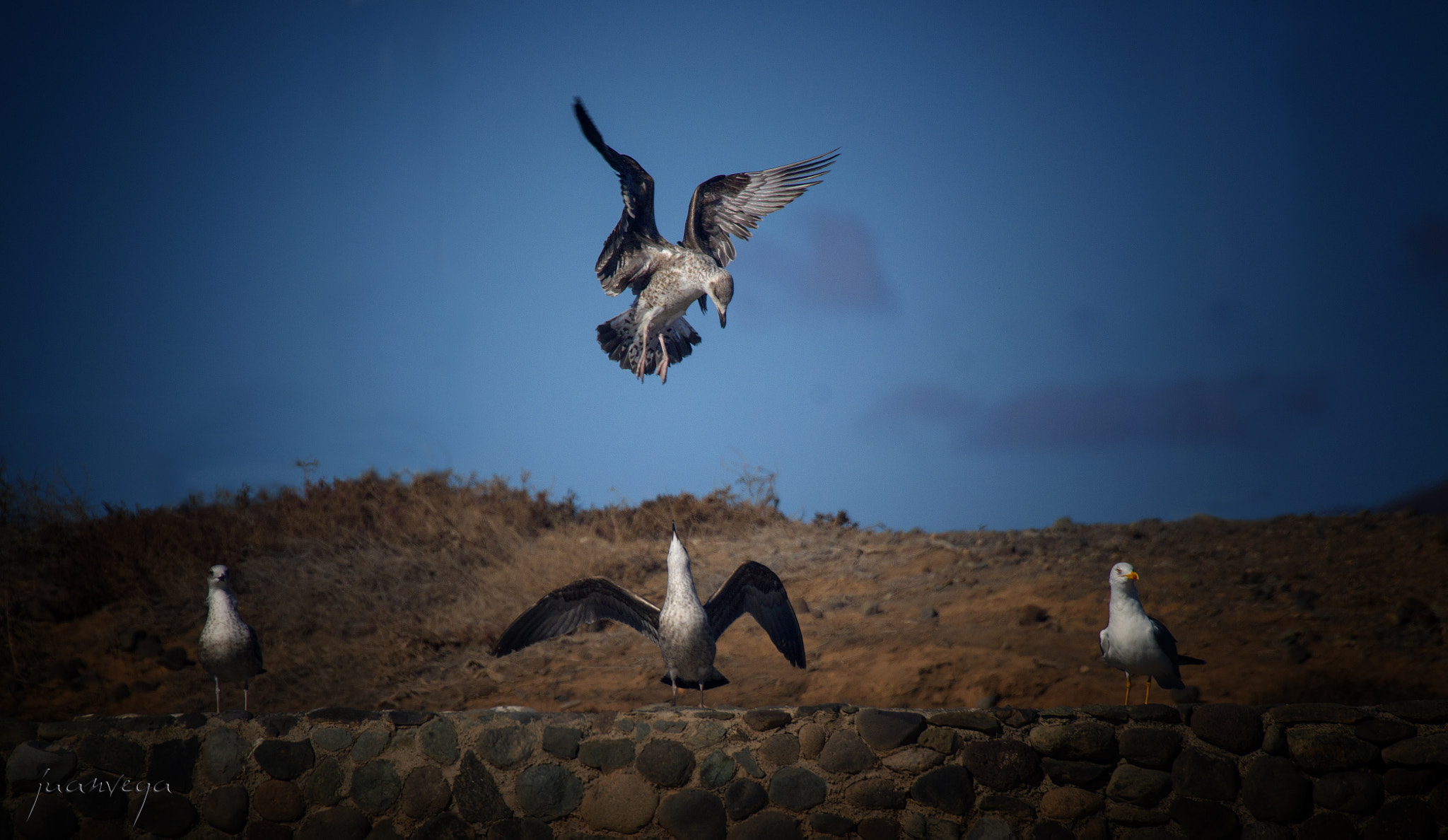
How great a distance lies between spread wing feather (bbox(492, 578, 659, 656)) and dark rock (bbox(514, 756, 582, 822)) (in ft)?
2.48

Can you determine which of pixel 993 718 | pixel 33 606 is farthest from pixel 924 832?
pixel 33 606

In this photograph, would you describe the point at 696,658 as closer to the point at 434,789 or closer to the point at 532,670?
the point at 434,789

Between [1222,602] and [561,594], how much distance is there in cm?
541

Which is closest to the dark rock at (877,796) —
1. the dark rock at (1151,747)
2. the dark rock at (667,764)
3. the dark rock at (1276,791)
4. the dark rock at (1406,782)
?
the dark rock at (667,764)

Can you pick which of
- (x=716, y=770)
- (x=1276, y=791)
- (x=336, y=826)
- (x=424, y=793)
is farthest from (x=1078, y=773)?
(x=336, y=826)

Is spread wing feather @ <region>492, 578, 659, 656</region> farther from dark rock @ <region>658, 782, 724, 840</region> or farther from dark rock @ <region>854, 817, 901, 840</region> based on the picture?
dark rock @ <region>854, 817, 901, 840</region>

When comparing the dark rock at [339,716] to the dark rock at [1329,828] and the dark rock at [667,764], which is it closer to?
the dark rock at [667,764]

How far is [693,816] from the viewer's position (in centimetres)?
455

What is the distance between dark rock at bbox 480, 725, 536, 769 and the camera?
15.7ft

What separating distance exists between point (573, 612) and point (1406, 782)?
4.57 meters

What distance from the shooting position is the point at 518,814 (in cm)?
470

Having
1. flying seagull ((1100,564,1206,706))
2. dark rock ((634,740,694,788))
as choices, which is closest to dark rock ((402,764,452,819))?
dark rock ((634,740,694,788))

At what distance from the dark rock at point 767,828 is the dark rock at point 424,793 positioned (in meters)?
1.67

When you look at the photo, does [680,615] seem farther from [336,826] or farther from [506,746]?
[336,826]
